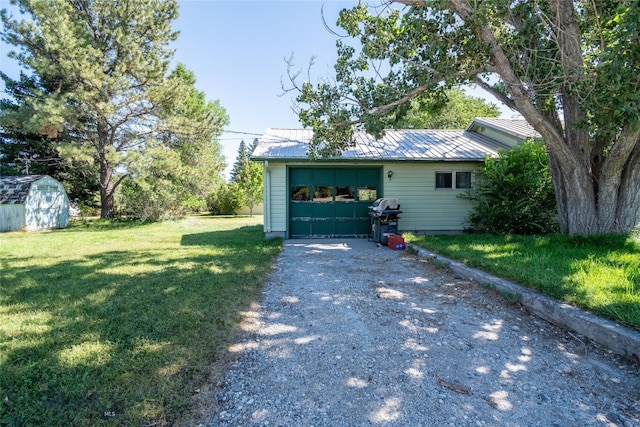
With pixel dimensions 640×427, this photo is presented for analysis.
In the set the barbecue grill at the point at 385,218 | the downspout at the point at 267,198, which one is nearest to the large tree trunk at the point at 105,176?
the downspout at the point at 267,198

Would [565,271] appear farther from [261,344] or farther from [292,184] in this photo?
[292,184]

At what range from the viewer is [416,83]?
6805 mm

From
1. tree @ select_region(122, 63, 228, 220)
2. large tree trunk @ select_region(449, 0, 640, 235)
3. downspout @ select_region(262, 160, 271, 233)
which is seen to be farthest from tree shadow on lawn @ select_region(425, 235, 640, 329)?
tree @ select_region(122, 63, 228, 220)

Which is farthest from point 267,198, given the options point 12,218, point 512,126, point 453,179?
point 12,218

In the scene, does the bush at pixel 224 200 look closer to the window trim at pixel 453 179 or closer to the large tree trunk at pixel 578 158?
the window trim at pixel 453 179

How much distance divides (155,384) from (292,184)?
752cm

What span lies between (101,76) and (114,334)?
14.0 metres

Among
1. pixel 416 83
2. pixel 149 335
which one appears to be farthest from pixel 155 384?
pixel 416 83

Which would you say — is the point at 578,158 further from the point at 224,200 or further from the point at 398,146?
the point at 224,200

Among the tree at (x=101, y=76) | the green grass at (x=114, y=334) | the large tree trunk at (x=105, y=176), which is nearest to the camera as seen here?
the green grass at (x=114, y=334)

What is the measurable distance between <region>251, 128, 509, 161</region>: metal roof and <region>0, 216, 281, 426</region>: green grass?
4348mm

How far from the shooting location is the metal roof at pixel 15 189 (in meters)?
12.2

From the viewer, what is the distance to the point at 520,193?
802 centimetres

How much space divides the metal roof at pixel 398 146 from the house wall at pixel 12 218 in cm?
1029
